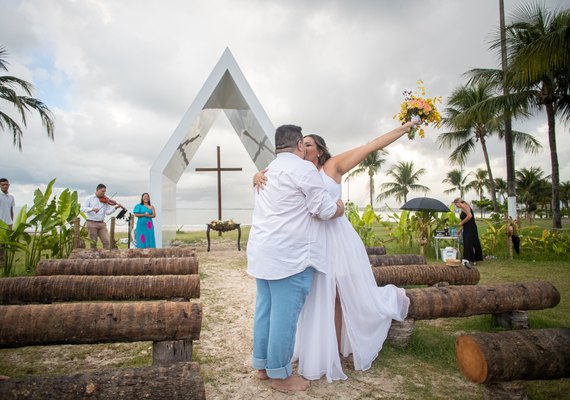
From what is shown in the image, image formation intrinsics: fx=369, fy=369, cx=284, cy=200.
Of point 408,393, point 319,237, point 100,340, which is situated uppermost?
point 319,237

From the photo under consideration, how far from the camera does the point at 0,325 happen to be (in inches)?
97.9

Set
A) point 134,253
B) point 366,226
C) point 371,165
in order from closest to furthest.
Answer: point 134,253
point 366,226
point 371,165

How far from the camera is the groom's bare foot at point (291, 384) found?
2.74 metres

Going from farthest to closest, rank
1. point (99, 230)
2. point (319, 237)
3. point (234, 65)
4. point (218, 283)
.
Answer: point (234, 65), point (99, 230), point (218, 283), point (319, 237)

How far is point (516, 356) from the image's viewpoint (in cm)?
224

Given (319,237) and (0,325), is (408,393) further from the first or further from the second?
(0,325)

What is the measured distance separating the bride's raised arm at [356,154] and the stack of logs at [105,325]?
1551 mm

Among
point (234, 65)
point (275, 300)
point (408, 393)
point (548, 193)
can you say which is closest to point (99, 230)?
point (234, 65)

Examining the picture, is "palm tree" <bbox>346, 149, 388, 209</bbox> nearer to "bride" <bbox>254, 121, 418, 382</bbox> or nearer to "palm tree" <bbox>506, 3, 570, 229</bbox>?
"palm tree" <bbox>506, 3, 570, 229</bbox>

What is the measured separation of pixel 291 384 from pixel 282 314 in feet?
1.87

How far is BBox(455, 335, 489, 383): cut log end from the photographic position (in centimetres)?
224

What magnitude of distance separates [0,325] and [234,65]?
8430 millimetres

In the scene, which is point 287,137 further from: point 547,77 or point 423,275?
point 547,77

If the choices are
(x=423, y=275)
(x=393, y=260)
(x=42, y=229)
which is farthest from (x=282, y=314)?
(x=42, y=229)
